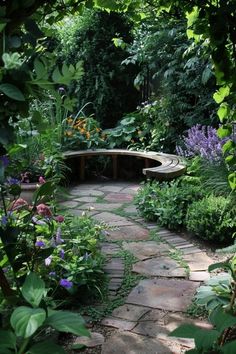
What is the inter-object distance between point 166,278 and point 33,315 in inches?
75.6

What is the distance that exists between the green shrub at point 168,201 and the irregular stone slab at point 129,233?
0.24 m

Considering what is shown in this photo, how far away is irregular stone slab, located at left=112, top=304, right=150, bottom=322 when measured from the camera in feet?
8.14

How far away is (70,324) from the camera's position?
127 cm

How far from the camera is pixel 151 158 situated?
20.1 feet

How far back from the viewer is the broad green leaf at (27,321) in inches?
45.8

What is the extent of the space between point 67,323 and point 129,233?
2.75 meters

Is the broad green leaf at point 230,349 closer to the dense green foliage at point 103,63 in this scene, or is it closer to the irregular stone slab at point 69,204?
the irregular stone slab at point 69,204

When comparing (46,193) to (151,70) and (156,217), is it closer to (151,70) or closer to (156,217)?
(156,217)

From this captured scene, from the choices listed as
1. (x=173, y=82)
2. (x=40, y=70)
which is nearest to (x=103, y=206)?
(x=173, y=82)

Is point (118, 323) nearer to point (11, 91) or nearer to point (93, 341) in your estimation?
point (93, 341)

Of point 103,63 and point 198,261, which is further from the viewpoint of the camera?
point 103,63

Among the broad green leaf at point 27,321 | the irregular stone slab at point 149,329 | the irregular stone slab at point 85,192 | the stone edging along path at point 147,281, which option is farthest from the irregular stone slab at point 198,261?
the irregular stone slab at point 85,192

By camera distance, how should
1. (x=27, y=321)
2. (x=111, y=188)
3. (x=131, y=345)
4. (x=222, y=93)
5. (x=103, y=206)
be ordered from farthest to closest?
(x=111, y=188) < (x=103, y=206) < (x=131, y=345) < (x=222, y=93) < (x=27, y=321)

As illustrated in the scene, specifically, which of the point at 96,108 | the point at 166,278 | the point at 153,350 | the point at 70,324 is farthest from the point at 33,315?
the point at 96,108
